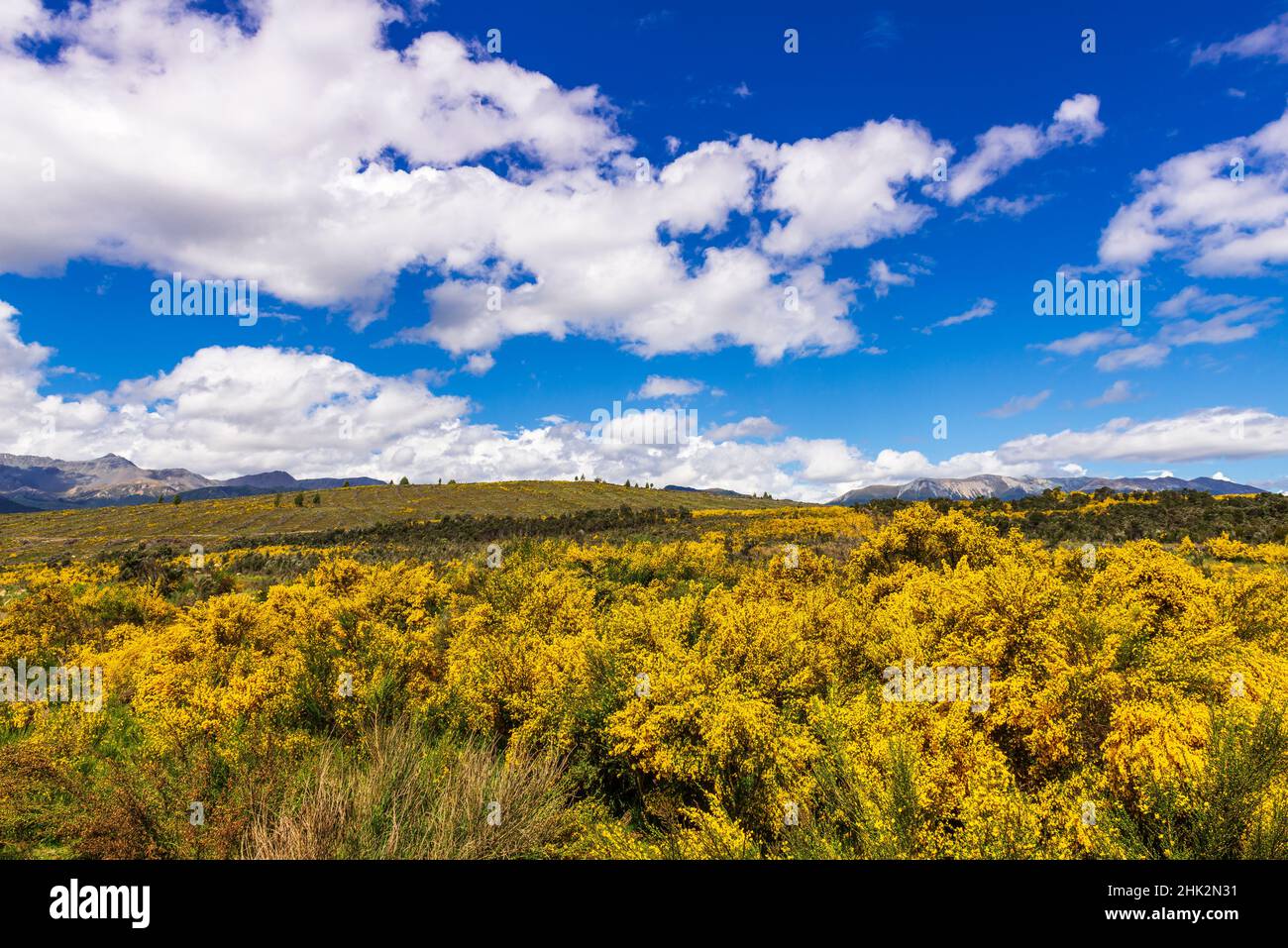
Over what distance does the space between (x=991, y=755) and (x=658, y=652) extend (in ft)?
13.2

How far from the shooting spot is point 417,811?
5.58 metres

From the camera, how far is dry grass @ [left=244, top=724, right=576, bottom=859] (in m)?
→ 4.96

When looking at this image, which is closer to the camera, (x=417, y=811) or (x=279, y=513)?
(x=417, y=811)

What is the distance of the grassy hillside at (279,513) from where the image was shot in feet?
205

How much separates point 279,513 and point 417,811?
84.5 meters

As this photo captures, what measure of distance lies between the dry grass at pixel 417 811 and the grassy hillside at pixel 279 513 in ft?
208

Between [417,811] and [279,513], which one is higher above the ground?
[279,513]

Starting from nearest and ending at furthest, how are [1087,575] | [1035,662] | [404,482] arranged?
[1035,662] < [1087,575] < [404,482]

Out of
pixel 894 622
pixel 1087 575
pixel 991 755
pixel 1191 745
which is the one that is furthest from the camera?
pixel 1087 575

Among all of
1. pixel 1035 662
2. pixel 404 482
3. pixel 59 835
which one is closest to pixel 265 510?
pixel 404 482

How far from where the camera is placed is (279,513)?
76.1 metres

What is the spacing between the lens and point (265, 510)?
7912 centimetres
